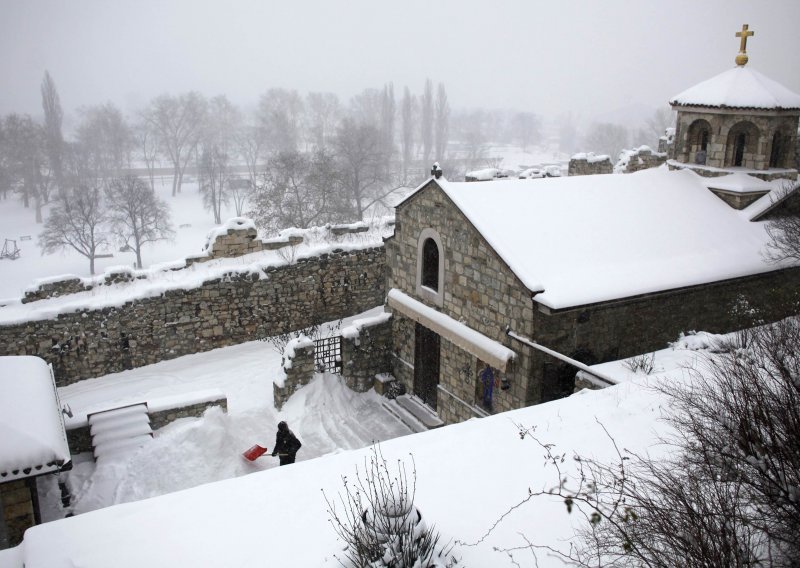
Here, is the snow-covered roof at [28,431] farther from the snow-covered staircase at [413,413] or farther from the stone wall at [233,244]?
the stone wall at [233,244]

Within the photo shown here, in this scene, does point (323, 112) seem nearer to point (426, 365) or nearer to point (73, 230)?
point (73, 230)

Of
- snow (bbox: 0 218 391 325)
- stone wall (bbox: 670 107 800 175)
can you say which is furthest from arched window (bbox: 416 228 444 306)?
stone wall (bbox: 670 107 800 175)

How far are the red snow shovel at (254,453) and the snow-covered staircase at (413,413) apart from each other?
306 cm

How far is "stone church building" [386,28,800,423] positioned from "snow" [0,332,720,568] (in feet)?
6.45

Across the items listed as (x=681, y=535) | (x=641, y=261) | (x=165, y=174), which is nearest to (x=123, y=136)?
(x=165, y=174)

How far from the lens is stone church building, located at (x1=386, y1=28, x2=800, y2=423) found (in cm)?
981

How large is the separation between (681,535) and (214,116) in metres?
66.1

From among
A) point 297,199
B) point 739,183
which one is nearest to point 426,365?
point 739,183

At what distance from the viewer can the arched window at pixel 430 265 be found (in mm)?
12188

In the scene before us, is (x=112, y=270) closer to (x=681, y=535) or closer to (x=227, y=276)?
(x=227, y=276)

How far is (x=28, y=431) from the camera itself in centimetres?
696

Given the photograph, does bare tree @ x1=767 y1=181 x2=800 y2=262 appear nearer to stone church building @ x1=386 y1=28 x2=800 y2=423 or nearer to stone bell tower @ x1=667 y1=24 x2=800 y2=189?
stone church building @ x1=386 y1=28 x2=800 y2=423

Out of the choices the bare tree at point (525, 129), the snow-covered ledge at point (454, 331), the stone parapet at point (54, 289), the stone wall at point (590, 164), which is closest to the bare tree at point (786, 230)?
the snow-covered ledge at point (454, 331)

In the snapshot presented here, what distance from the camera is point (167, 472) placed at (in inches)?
374
